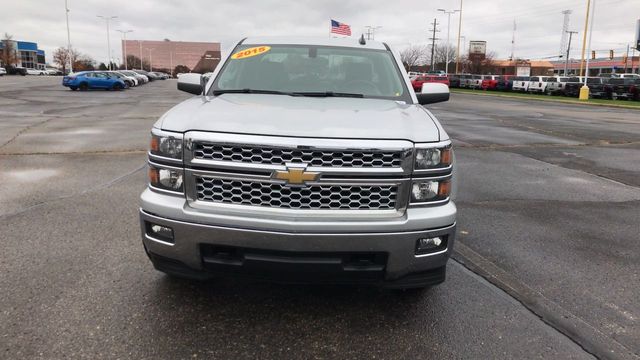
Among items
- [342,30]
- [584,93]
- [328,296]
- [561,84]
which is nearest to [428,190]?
[328,296]

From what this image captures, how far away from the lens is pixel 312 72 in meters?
4.57

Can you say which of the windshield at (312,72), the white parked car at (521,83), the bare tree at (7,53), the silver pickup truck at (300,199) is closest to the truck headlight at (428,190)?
the silver pickup truck at (300,199)

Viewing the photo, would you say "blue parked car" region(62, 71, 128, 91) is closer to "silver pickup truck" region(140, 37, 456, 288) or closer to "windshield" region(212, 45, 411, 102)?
"windshield" region(212, 45, 411, 102)

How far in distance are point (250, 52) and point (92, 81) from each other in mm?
40185

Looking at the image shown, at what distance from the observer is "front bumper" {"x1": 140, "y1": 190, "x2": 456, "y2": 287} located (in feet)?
9.45

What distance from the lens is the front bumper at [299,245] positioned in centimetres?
288

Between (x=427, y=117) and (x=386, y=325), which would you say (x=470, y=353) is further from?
(x=427, y=117)

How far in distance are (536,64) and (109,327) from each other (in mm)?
142346

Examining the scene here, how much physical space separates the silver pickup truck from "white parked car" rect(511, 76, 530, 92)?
50.1 metres

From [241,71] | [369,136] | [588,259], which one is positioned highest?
[241,71]

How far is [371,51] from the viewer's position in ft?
16.1

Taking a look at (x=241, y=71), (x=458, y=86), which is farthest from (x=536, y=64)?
(x=241, y=71)

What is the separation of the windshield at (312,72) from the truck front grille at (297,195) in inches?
57.0

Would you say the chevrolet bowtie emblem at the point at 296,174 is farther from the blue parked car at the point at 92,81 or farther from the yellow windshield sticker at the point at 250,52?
the blue parked car at the point at 92,81
